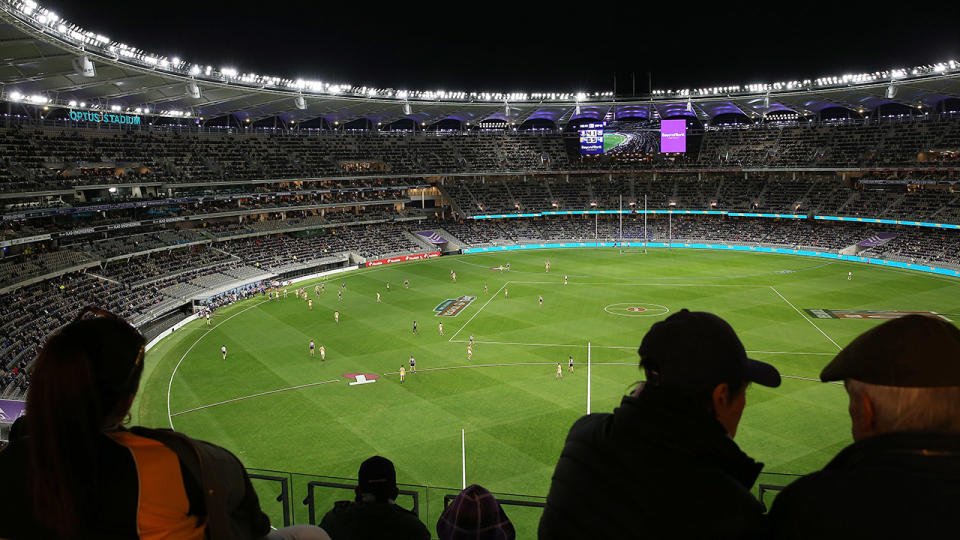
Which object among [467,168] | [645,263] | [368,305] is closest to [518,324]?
[368,305]

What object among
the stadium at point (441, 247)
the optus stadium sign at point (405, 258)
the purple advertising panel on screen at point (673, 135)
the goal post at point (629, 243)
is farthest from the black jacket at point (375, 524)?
the purple advertising panel on screen at point (673, 135)

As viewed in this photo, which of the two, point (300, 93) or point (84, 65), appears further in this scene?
point (300, 93)

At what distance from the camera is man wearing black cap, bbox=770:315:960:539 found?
1.89m

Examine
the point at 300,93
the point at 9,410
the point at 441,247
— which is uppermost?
the point at 300,93

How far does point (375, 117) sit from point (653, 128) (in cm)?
5042

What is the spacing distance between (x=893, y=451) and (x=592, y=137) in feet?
362

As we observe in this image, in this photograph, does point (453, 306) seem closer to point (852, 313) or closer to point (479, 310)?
point (479, 310)

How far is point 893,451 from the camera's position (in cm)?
202

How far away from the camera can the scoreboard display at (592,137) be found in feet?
353

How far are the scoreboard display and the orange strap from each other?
110048 millimetres

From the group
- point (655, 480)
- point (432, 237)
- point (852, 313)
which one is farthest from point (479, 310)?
point (655, 480)

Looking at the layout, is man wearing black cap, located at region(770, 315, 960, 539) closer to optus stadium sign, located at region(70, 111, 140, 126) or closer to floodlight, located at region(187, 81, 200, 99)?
floodlight, located at region(187, 81, 200, 99)

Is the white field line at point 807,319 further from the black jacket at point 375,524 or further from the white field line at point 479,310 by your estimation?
the black jacket at point 375,524

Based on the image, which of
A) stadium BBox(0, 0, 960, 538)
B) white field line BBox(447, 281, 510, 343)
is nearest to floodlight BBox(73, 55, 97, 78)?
stadium BBox(0, 0, 960, 538)
